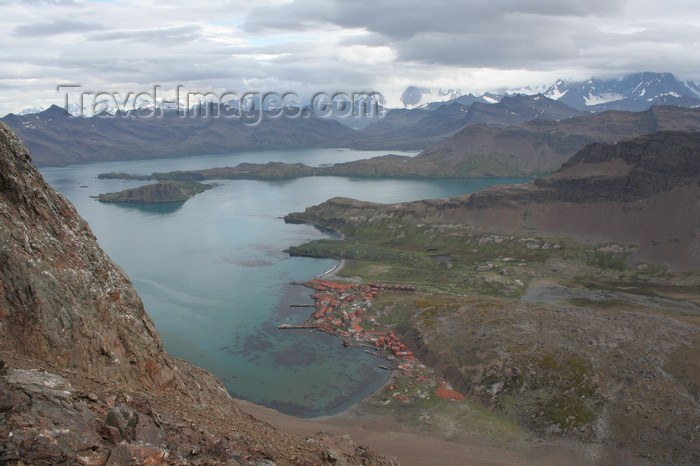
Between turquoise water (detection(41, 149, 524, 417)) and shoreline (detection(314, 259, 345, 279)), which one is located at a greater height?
shoreline (detection(314, 259, 345, 279))

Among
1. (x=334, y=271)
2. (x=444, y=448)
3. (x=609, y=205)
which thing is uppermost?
(x=609, y=205)

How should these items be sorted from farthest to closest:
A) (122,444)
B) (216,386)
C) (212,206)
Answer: (212,206) → (216,386) → (122,444)

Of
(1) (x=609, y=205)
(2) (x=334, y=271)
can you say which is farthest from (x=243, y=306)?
(1) (x=609, y=205)

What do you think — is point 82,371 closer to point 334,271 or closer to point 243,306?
point 243,306

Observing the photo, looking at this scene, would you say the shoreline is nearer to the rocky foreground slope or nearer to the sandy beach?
the sandy beach

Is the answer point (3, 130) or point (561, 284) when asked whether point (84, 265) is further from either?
point (561, 284)

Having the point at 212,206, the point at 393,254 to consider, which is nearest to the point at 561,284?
the point at 393,254

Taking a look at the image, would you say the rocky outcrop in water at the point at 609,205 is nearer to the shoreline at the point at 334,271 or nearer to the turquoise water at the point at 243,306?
the shoreline at the point at 334,271

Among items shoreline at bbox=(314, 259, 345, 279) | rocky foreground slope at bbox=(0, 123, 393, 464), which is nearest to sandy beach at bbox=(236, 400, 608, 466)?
rocky foreground slope at bbox=(0, 123, 393, 464)

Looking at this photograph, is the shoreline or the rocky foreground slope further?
the shoreline
